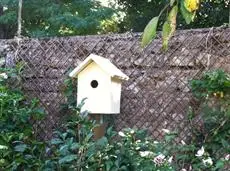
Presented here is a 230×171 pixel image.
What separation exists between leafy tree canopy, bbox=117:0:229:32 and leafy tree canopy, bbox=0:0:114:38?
2.42 feet

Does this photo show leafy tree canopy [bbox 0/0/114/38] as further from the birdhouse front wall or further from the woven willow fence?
the birdhouse front wall

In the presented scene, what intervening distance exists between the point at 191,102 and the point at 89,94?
753mm

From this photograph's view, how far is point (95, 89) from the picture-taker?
305cm

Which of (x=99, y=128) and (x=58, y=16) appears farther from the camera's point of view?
(x=58, y=16)

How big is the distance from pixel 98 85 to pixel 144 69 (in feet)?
1.61

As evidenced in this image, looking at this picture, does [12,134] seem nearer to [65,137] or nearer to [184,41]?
[65,137]

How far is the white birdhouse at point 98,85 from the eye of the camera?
3002 mm

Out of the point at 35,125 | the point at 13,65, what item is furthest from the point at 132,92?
the point at 13,65

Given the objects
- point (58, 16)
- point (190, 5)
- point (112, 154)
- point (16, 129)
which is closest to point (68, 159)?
point (112, 154)

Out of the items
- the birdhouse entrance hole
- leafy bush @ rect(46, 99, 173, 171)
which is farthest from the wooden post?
the birdhouse entrance hole

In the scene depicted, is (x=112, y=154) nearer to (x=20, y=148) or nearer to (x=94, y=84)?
(x=94, y=84)

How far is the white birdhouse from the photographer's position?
3002mm

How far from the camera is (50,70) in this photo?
3.82 metres

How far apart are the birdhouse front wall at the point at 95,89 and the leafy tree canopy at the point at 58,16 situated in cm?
258
